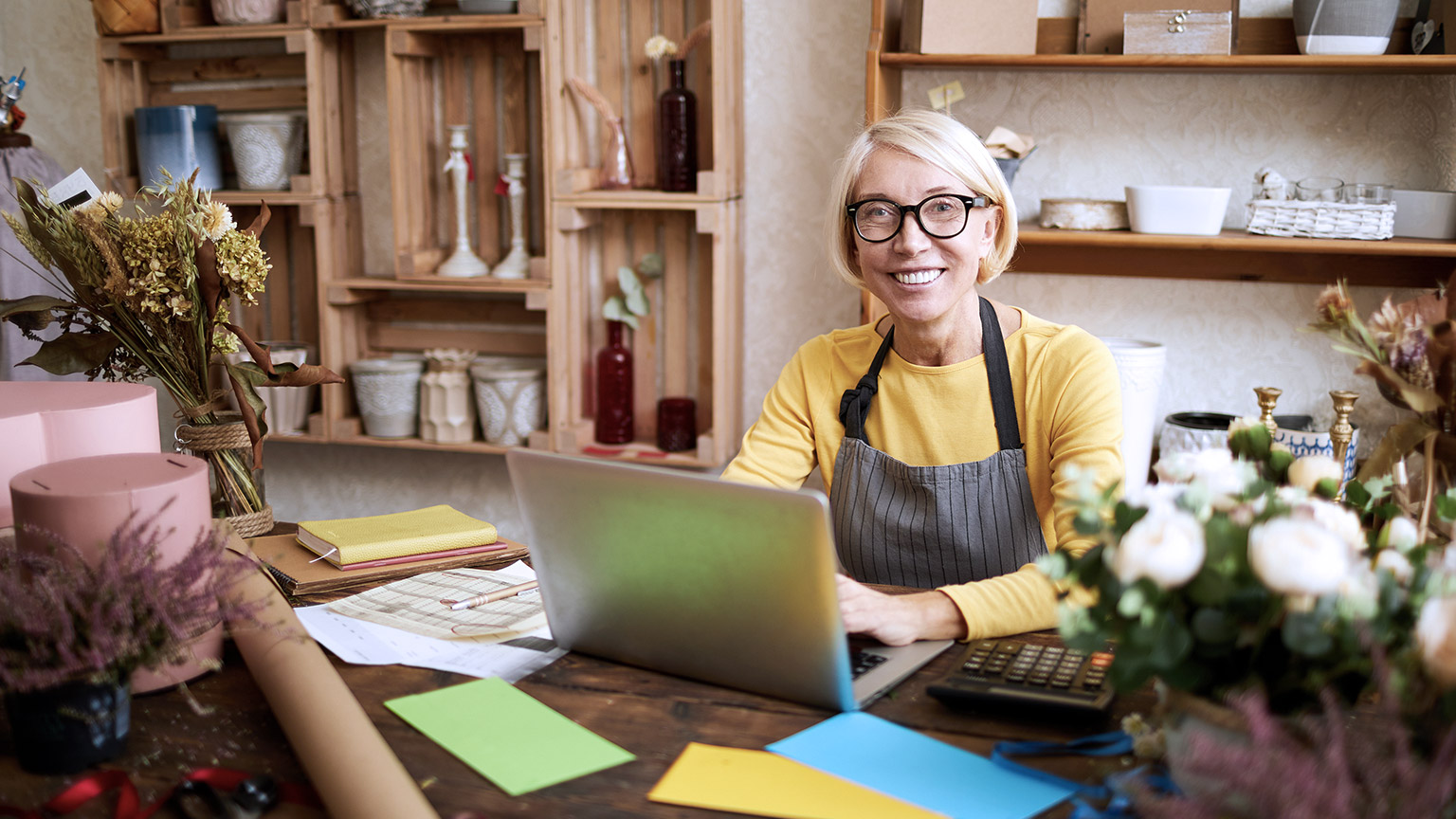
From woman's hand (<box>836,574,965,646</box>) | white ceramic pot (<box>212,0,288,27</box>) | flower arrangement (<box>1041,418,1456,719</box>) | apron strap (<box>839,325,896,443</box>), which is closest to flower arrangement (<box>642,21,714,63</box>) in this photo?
white ceramic pot (<box>212,0,288,27</box>)

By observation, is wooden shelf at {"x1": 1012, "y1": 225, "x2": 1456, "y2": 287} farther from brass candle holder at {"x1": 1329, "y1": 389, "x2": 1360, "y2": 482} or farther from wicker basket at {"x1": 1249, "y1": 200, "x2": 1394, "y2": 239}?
brass candle holder at {"x1": 1329, "y1": 389, "x2": 1360, "y2": 482}

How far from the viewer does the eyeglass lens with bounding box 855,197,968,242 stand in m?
1.68

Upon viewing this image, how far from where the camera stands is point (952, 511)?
5.59ft

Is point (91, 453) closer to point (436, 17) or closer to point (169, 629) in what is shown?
point (169, 629)

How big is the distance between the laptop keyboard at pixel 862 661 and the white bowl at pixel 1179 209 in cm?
164

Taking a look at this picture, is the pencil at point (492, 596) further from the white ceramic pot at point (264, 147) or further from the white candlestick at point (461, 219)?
the white ceramic pot at point (264, 147)

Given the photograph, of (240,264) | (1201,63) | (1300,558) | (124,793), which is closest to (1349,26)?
(1201,63)

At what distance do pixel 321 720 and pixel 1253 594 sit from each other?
0.73 m

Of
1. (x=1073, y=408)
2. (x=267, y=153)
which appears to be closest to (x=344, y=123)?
(x=267, y=153)

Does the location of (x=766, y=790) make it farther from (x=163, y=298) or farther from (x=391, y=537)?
(x=163, y=298)

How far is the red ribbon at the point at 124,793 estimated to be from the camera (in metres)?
0.88

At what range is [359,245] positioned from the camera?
333 centimetres

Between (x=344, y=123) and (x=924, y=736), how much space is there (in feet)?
9.07

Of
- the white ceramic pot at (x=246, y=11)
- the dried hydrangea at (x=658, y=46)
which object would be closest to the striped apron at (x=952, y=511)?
the dried hydrangea at (x=658, y=46)
